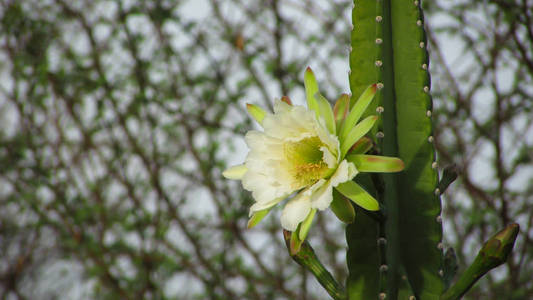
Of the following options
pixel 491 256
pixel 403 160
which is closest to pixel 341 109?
pixel 403 160

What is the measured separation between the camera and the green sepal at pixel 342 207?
1.98 feet

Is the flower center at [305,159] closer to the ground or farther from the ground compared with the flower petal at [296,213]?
farther from the ground

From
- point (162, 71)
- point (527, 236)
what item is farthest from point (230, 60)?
point (527, 236)

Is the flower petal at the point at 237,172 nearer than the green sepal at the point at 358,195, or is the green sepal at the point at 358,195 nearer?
the green sepal at the point at 358,195

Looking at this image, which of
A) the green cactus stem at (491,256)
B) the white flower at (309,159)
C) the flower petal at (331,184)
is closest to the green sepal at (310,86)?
the white flower at (309,159)

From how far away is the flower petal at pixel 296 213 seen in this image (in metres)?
0.60

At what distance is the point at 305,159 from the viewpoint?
0.64 metres

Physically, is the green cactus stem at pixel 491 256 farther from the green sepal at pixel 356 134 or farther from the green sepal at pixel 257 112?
the green sepal at pixel 257 112

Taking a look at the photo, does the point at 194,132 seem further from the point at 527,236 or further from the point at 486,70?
the point at 527,236

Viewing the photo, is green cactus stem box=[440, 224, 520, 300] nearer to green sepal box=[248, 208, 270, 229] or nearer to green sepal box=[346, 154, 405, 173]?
green sepal box=[346, 154, 405, 173]

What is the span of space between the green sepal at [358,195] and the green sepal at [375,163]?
0.9 inches

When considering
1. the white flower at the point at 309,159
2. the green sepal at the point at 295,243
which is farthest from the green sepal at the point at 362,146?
the green sepal at the point at 295,243

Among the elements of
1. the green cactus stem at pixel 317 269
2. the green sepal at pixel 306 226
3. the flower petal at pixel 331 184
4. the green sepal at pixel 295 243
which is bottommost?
the green cactus stem at pixel 317 269

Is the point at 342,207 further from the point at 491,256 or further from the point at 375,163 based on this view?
the point at 491,256
